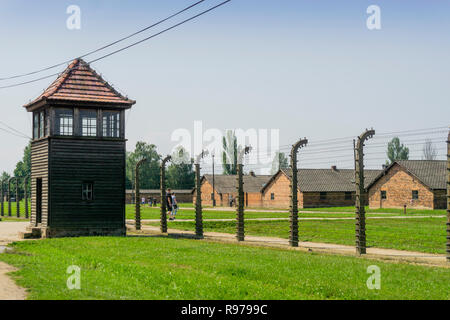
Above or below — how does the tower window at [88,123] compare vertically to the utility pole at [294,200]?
above

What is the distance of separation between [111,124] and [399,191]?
4320 centimetres

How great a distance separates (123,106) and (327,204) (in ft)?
165

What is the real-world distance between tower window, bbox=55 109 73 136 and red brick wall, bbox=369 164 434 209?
42.4m

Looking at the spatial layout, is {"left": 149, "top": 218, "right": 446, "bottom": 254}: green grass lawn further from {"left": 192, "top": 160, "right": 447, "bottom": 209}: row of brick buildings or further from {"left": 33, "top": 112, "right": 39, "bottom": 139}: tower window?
{"left": 192, "top": 160, "right": 447, "bottom": 209}: row of brick buildings

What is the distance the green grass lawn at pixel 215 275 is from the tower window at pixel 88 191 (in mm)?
7704

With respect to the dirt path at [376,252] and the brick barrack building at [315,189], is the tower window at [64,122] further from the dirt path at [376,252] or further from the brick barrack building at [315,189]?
the brick barrack building at [315,189]

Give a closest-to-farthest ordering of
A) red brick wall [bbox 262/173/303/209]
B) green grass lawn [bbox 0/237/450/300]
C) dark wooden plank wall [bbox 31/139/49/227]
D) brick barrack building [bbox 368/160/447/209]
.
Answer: green grass lawn [bbox 0/237/450/300]
dark wooden plank wall [bbox 31/139/49/227]
brick barrack building [bbox 368/160/447/209]
red brick wall [bbox 262/173/303/209]

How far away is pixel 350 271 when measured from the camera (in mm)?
13477

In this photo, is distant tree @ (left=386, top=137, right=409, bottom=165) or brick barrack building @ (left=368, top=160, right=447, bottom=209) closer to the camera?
brick barrack building @ (left=368, top=160, right=447, bottom=209)

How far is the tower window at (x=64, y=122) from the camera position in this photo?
26531 mm

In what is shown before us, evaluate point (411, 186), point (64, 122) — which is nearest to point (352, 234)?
point (64, 122)

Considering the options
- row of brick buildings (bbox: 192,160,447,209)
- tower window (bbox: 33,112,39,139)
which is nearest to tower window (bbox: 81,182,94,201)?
tower window (bbox: 33,112,39,139)

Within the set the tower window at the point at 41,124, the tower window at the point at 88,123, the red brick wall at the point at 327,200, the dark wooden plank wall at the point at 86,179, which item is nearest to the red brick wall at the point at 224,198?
the red brick wall at the point at 327,200

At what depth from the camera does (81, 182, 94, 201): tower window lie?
2686 cm
